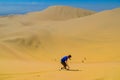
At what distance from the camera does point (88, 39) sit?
100 feet

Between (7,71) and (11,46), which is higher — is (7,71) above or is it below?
below

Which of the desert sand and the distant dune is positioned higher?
the distant dune

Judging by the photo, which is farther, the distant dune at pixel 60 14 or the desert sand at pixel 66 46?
the distant dune at pixel 60 14

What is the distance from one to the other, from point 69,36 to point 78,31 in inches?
94.6

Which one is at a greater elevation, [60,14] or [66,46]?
[60,14]

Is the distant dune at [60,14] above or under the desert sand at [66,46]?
above

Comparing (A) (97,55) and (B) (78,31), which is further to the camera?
(B) (78,31)

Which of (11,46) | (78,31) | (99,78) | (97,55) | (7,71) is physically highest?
(78,31)

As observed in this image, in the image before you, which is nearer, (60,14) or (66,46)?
(66,46)

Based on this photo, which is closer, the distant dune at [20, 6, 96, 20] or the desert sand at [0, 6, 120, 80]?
the desert sand at [0, 6, 120, 80]

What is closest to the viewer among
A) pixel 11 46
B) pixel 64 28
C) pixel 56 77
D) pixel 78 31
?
pixel 56 77

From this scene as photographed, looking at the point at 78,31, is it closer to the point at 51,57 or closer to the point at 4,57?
the point at 51,57

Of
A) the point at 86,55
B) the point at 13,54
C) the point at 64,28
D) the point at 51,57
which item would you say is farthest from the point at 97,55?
the point at 64,28

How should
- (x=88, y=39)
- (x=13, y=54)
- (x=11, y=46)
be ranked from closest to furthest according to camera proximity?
(x=13, y=54) → (x=11, y=46) → (x=88, y=39)
